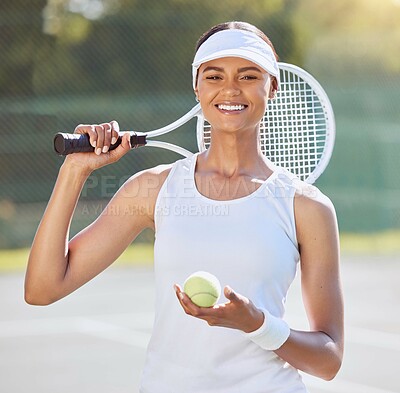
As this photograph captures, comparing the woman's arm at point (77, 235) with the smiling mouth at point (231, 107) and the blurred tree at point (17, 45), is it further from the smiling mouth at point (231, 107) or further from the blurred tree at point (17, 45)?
the blurred tree at point (17, 45)

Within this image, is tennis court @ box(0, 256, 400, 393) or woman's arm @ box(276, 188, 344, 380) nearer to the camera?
woman's arm @ box(276, 188, 344, 380)

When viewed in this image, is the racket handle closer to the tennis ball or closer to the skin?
the skin

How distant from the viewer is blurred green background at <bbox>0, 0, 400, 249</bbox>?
11.1 m

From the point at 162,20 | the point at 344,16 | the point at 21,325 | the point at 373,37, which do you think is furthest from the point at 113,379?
the point at 344,16

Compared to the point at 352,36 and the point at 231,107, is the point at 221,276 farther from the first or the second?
the point at 352,36

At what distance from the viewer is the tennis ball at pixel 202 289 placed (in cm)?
199

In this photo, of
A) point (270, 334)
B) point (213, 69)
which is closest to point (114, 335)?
point (213, 69)

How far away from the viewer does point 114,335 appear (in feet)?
23.2

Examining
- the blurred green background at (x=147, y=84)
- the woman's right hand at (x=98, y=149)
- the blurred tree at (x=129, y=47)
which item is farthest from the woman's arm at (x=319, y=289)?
the blurred tree at (x=129, y=47)

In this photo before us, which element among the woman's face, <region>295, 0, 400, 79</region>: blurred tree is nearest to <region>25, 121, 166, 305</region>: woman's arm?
the woman's face

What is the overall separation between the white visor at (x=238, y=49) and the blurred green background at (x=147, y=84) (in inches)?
337

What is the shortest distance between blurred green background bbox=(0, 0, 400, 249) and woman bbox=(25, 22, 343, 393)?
852cm

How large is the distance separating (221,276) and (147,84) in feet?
32.5

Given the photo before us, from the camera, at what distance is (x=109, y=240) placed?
2324 millimetres
